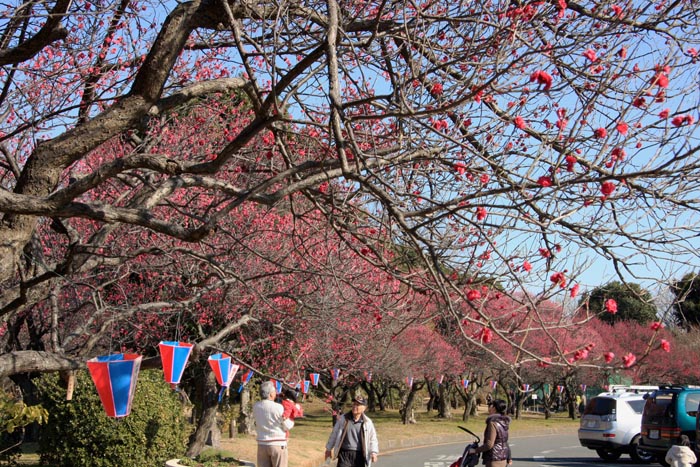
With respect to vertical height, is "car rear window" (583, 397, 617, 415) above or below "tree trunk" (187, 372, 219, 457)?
above

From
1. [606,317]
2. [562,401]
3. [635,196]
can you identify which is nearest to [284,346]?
[635,196]

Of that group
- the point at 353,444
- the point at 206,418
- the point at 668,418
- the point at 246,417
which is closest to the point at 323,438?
the point at 246,417

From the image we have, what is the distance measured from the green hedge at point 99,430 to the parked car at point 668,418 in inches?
392

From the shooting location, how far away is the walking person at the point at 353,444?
9.45 meters

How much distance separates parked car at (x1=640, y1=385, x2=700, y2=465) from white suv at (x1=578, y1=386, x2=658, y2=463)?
2.11 m

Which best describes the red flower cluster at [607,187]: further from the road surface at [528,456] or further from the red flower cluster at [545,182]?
the road surface at [528,456]

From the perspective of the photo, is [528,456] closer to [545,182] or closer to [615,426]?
[615,426]

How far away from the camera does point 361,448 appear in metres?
9.46

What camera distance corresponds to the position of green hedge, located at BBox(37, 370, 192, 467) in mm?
11867

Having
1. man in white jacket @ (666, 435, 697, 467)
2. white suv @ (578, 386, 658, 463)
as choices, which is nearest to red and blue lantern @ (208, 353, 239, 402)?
man in white jacket @ (666, 435, 697, 467)

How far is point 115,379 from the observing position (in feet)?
24.6

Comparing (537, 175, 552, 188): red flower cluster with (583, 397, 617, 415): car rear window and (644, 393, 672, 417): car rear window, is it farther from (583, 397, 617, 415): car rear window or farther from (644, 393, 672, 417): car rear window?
(583, 397, 617, 415): car rear window

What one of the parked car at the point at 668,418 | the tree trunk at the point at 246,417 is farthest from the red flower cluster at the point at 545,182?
the tree trunk at the point at 246,417

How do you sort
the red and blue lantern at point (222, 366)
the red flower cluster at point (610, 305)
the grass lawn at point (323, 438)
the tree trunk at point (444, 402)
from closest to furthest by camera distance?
the red flower cluster at point (610, 305)
the red and blue lantern at point (222, 366)
the grass lawn at point (323, 438)
the tree trunk at point (444, 402)
